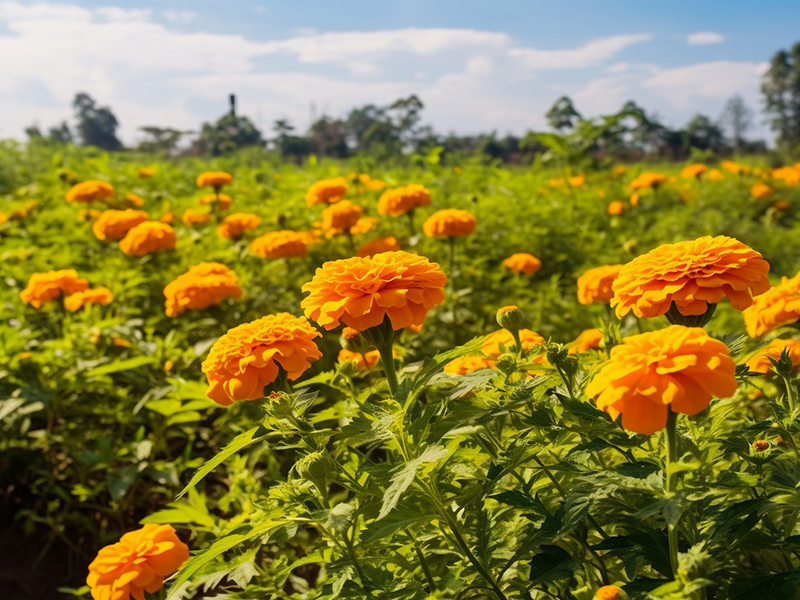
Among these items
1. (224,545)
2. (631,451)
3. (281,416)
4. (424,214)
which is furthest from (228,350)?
(424,214)

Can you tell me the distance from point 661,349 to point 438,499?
0.41 m

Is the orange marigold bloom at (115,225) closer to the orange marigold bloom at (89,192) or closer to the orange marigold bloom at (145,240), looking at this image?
the orange marigold bloom at (145,240)

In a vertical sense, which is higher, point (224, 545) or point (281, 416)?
point (281, 416)

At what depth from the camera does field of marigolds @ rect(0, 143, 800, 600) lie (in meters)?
0.97

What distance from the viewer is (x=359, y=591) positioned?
1056 mm

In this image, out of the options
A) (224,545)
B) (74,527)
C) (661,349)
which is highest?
(661,349)

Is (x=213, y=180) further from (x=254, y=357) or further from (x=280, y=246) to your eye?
(x=254, y=357)

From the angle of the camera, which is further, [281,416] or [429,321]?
[429,321]

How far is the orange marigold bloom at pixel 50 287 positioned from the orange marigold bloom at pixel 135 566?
69.9 inches

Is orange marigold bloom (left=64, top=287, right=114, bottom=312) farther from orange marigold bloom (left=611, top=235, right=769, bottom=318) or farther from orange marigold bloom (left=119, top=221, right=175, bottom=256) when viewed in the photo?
orange marigold bloom (left=611, top=235, right=769, bottom=318)

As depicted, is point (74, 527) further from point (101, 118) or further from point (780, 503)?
point (101, 118)

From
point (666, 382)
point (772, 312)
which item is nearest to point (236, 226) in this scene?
point (772, 312)

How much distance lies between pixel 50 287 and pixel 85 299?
0.14 meters

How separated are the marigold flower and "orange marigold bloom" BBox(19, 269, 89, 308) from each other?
2654 millimetres
